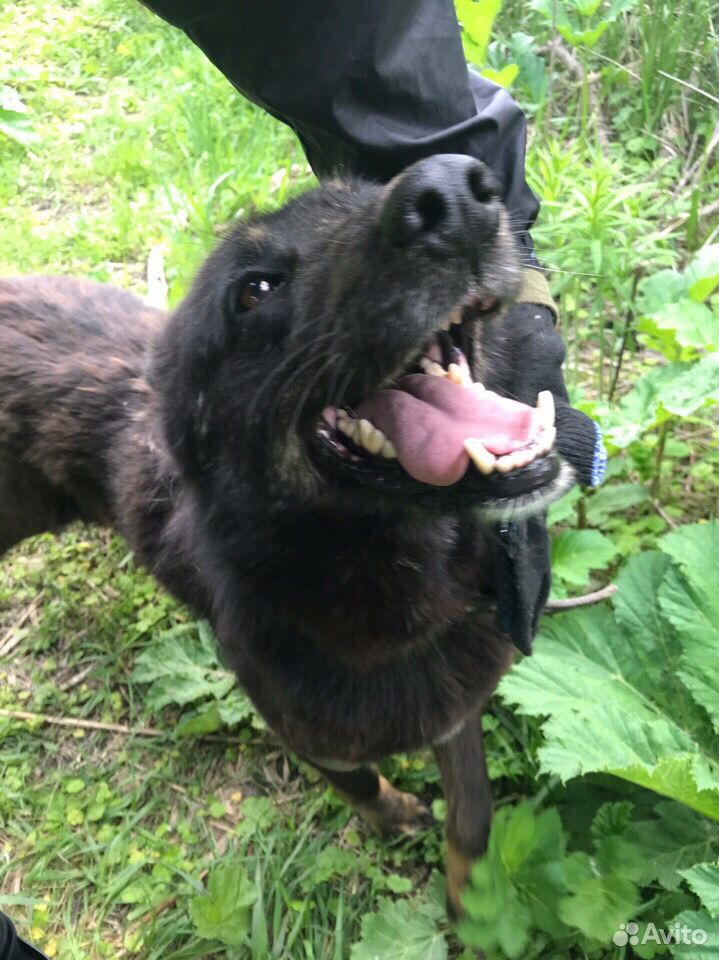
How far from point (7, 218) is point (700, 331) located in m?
4.38

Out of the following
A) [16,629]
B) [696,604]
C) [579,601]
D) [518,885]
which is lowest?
[16,629]

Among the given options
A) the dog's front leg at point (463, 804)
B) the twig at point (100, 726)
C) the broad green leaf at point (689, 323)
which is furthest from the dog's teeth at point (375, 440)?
the twig at point (100, 726)

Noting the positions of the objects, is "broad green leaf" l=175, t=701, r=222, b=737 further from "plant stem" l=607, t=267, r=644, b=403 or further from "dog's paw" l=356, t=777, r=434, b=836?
"plant stem" l=607, t=267, r=644, b=403

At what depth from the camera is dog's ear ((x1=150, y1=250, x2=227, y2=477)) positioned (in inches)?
71.4

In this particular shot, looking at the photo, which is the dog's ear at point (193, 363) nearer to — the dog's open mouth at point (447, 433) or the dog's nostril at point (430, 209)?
the dog's open mouth at point (447, 433)

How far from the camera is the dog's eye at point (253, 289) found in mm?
1774

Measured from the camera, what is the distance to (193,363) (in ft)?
6.11

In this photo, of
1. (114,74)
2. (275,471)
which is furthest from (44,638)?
(114,74)

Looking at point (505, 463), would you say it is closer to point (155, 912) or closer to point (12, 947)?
point (12, 947)

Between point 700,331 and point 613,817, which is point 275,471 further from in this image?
point 700,331

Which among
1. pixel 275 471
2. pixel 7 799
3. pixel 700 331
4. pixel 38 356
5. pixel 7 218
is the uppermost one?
pixel 700 331

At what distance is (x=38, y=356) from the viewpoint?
110 inches

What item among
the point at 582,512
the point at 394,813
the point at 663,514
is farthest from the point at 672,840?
the point at 663,514

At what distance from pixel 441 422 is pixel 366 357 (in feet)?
0.70
